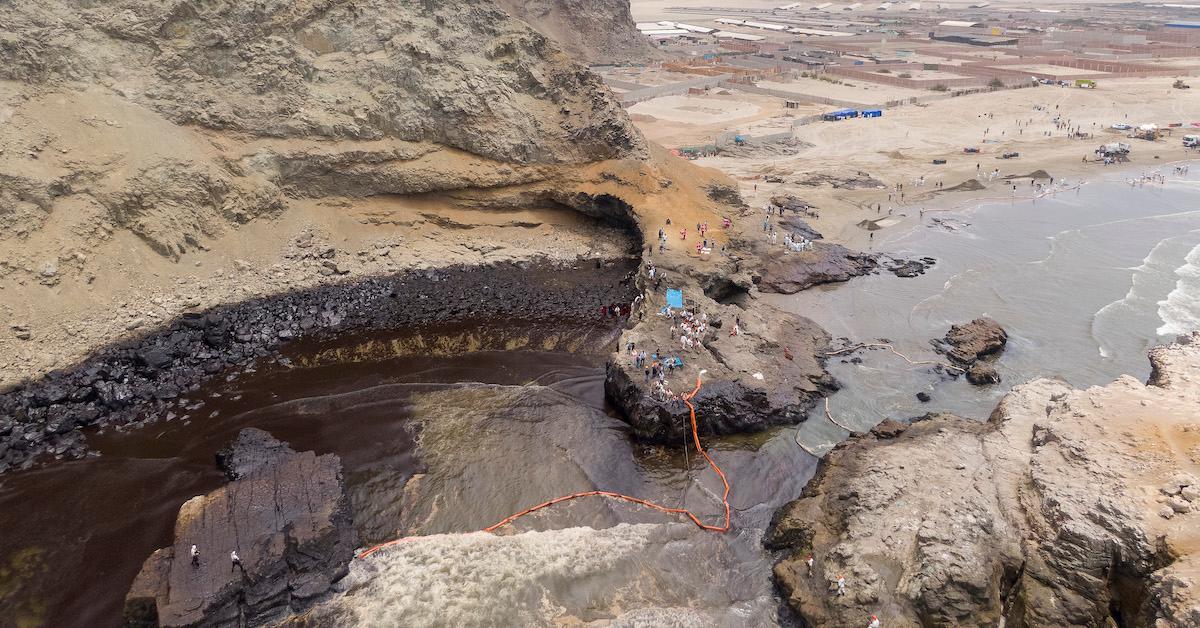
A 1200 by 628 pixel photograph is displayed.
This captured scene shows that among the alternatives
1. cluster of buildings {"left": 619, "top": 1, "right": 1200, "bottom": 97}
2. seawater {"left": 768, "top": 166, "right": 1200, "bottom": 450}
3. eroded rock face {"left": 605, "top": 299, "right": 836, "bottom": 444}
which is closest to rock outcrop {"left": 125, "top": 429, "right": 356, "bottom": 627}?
eroded rock face {"left": 605, "top": 299, "right": 836, "bottom": 444}

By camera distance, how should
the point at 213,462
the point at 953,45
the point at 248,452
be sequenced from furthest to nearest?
the point at 953,45 → the point at 213,462 → the point at 248,452

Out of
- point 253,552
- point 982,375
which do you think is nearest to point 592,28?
point 982,375

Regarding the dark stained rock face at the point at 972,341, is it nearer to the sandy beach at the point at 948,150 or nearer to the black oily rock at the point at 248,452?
the sandy beach at the point at 948,150

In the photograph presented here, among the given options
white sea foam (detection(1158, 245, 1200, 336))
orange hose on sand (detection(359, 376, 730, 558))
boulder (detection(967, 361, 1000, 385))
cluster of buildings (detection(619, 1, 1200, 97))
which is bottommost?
white sea foam (detection(1158, 245, 1200, 336))

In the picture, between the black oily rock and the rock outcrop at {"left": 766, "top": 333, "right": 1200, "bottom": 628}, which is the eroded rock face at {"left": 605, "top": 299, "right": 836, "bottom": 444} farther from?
the black oily rock

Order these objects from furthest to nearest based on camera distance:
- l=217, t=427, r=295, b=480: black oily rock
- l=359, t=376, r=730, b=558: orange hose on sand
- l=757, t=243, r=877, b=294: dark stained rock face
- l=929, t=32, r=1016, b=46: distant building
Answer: l=929, t=32, r=1016, b=46: distant building < l=757, t=243, r=877, b=294: dark stained rock face < l=217, t=427, r=295, b=480: black oily rock < l=359, t=376, r=730, b=558: orange hose on sand

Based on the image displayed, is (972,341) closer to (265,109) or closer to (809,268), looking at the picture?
(809,268)
